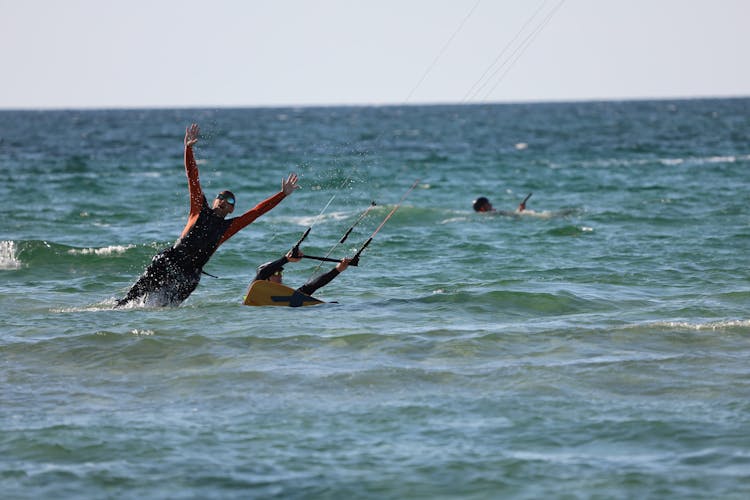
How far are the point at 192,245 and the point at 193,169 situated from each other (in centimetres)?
90

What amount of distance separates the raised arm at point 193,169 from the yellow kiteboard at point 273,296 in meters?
1.19

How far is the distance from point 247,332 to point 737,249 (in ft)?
31.2

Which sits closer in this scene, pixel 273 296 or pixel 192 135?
pixel 192 135

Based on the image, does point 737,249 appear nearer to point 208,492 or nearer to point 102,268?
point 102,268

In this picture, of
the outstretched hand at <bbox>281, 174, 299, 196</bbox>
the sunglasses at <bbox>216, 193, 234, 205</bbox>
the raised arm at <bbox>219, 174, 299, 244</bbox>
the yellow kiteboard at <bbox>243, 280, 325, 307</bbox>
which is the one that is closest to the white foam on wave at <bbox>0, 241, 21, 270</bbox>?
the yellow kiteboard at <bbox>243, 280, 325, 307</bbox>

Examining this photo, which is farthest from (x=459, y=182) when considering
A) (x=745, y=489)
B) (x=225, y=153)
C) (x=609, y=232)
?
(x=745, y=489)

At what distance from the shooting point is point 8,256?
1723cm

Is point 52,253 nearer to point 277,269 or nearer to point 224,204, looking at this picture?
point 277,269

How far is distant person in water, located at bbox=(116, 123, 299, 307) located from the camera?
11.6 meters

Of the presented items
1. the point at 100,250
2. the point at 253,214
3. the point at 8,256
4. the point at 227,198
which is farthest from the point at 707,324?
the point at 8,256

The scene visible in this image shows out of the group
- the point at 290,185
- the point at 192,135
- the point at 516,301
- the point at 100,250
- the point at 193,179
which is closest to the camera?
the point at 192,135

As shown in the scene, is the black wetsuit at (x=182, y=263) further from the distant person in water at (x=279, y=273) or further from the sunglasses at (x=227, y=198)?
the distant person in water at (x=279, y=273)

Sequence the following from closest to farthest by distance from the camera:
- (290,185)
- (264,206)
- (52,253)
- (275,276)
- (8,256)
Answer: (290,185)
(264,206)
(275,276)
(8,256)
(52,253)

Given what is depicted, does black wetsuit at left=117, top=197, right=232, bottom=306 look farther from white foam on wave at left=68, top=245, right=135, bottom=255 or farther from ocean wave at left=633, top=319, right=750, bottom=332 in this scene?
white foam on wave at left=68, top=245, right=135, bottom=255
